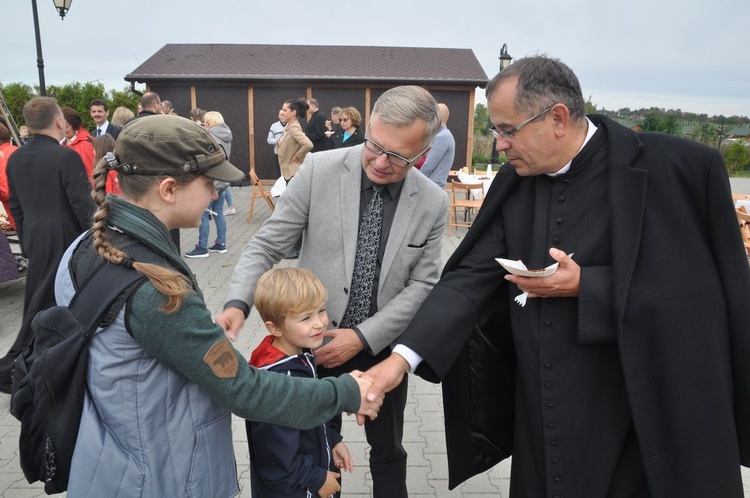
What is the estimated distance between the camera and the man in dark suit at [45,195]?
182 inches

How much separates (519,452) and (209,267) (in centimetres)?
679

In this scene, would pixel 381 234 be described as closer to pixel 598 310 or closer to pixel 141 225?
pixel 598 310

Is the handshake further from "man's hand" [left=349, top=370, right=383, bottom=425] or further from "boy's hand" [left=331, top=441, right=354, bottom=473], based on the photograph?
"boy's hand" [left=331, top=441, right=354, bottom=473]

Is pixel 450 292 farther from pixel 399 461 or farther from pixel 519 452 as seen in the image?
pixel 399 461

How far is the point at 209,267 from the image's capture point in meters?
8.40

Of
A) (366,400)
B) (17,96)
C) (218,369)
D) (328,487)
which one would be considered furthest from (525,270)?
(17,96)

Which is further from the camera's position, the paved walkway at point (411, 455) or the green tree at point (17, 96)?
the green tree at point (17, 96)

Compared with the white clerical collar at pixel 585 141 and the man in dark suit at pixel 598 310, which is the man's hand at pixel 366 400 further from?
the white clerical collar at pixel 585 141

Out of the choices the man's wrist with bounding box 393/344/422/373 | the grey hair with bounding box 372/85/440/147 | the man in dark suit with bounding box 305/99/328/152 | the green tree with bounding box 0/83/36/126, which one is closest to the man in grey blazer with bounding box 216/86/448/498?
the grey hair with bounding box 372/85/440/147

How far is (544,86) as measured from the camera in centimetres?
195

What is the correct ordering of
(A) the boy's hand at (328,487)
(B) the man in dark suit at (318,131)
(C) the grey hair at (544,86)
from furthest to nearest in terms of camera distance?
1. (B) the man in dark suit at (318,131)
2. (A) the boy's hand at (328,487)
3. (C) the grey hair at (544,86)

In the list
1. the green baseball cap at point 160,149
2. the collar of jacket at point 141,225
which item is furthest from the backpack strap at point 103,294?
the green baseball cap at point 160,149

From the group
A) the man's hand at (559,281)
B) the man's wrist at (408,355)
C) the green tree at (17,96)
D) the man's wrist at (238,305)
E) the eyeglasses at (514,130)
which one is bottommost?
the man's wrist at (408,355)

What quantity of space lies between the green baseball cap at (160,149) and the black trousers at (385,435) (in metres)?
1.24
